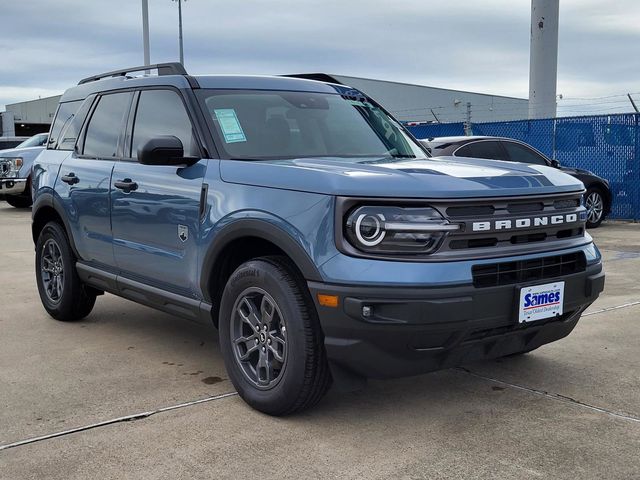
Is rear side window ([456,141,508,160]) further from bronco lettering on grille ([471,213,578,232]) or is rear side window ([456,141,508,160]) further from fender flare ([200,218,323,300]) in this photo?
fender flare ([200,218,323,300])

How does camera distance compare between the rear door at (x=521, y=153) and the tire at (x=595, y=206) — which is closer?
the rear door at (x=521, y=153)

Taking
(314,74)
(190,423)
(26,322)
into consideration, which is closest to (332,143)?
(314,74)

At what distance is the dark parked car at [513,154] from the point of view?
34.0 ft

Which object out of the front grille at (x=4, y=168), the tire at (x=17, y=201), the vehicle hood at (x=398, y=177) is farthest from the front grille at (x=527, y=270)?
the tire at (x=17, y=201)

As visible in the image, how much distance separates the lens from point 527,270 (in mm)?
Result: 3592

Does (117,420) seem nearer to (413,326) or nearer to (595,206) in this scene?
(413,326)

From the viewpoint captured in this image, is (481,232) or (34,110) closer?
(481,232)

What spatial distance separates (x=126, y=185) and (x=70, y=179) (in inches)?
39.2

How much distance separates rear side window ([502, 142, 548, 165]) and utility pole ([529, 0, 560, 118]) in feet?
31.7

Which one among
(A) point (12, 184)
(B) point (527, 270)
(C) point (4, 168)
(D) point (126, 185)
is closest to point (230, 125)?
(D) point (126, 185)

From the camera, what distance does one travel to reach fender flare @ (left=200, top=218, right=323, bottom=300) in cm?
348

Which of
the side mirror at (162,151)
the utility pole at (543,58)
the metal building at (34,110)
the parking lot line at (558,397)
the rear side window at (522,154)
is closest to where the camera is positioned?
the parking lot line at (558,397)

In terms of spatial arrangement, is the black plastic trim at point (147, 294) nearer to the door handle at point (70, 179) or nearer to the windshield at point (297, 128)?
the door handle at point (70, 179)

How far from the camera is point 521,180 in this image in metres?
3.74
